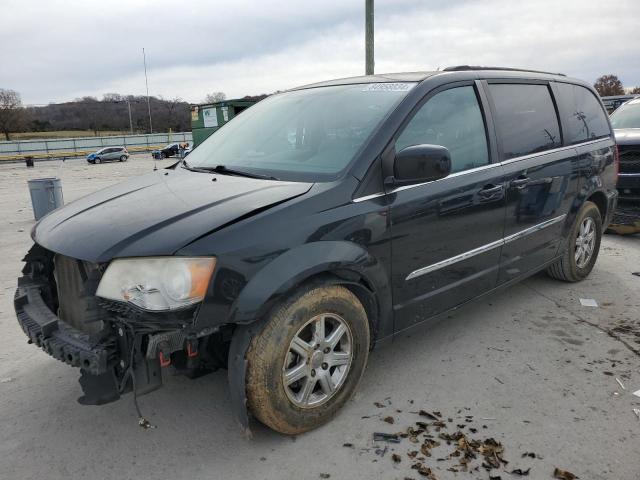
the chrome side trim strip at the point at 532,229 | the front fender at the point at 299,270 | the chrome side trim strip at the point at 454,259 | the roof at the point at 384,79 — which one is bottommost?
the chrome side trim strip at the point at 454,259

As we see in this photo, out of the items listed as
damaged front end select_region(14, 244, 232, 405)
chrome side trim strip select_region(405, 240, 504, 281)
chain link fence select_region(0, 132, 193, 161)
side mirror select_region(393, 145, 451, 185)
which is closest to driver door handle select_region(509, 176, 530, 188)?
chrome side trim strip select_region(405, 240, 504, 281)

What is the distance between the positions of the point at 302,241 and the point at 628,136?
6329 mm

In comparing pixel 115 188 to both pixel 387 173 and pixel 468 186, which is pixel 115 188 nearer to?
pixel 387 173

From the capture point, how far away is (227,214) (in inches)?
94.3

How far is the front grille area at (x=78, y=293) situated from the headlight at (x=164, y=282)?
0.42 ft

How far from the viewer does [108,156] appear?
39.4 metres

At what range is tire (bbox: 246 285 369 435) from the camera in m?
2.38

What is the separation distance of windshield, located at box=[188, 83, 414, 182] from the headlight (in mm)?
883

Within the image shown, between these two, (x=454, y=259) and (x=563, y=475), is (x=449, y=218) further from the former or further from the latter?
(x=563, y=475)

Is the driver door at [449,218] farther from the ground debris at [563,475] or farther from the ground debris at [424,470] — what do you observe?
the ground debris at [563,475]

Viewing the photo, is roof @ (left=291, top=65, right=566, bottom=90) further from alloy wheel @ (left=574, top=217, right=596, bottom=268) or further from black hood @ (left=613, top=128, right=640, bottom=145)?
black hood @ (left=613, top=128, right=640, bottom=145)

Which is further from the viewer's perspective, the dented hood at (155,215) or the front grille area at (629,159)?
the front grille area at (629,159)

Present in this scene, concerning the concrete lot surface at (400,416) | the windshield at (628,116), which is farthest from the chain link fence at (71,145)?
the concrete lot surface at (400,416)

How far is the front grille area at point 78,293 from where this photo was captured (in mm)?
2281
